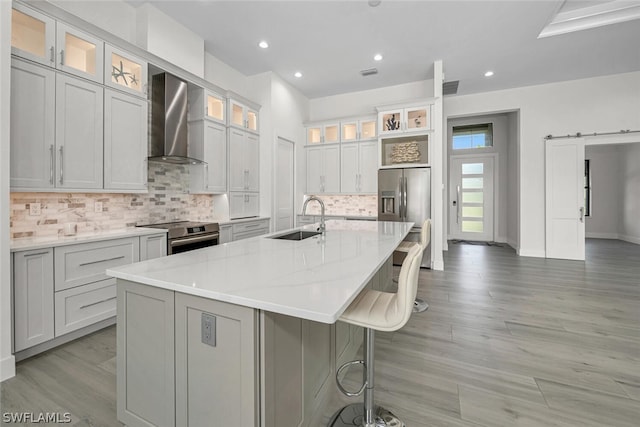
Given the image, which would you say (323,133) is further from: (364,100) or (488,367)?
(488,367)

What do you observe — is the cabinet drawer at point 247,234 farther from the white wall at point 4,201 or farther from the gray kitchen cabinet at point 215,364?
the gray kitchen cabinet at point 215,364

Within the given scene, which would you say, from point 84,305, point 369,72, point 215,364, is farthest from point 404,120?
point 84,305

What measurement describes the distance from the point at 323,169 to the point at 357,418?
16.1 ft

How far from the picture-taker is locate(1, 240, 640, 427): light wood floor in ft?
5.41

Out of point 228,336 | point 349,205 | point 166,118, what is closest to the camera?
point 228,336

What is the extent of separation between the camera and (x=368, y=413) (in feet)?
4.91

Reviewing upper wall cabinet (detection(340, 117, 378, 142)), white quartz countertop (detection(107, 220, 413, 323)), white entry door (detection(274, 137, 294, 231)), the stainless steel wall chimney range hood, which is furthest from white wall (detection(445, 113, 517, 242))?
white quartz countertop (detection(107, 220, 413, 323))

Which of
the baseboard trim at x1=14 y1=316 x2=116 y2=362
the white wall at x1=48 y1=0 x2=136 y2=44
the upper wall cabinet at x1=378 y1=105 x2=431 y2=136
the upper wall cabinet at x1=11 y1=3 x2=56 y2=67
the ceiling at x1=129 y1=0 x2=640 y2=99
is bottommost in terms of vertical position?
the baseboard trim at x1=14 y1=316 x2=116 y2=362

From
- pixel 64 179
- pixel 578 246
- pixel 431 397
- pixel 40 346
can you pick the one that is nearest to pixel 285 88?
pixel 64 179

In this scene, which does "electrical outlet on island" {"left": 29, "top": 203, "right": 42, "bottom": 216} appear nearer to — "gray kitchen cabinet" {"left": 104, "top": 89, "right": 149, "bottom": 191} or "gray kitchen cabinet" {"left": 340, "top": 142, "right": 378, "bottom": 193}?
"gray kitchen cabinet" {"left": 104, "top": 89, "right": 149, "bottom": 191}

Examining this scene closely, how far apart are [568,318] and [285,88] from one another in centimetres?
538

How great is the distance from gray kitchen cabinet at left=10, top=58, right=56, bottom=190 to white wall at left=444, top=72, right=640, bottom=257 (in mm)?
6583

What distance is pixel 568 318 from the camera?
2902 millimetres

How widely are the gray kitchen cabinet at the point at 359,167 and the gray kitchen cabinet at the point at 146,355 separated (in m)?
4.71
